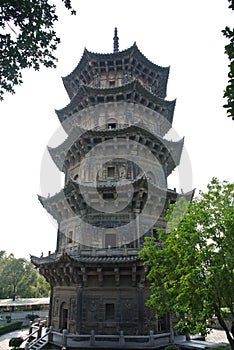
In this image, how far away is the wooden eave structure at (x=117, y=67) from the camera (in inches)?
923

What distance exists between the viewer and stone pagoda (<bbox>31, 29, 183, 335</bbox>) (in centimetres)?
1581

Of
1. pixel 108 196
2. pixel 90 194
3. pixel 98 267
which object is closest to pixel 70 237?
pixel 90 194

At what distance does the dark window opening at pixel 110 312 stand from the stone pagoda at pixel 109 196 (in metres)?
0.05

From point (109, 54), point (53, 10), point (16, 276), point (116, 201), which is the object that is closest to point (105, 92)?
point (109, 54)

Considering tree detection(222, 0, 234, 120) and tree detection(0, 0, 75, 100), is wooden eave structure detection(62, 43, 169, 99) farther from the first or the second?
tree detection(222, 0, 234, 120)

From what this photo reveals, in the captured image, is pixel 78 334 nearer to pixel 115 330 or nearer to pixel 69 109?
pixel 115 330

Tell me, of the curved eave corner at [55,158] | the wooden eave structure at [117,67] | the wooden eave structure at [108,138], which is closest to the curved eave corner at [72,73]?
the wooden eave structure at [117,67]

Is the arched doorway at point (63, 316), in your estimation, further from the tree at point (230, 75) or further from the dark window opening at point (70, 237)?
the tree at point (230, 75)

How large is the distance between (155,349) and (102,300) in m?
3.91

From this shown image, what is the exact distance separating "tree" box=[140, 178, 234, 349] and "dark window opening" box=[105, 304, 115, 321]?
4900mm

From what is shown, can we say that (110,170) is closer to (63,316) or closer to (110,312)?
(110,312)

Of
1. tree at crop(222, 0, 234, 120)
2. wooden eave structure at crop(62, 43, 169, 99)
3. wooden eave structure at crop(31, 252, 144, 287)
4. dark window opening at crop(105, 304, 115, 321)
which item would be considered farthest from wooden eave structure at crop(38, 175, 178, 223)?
tree at crop(222, 0, 234, 120)

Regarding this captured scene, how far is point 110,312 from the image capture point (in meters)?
16.0

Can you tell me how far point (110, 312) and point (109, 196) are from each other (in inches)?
283
